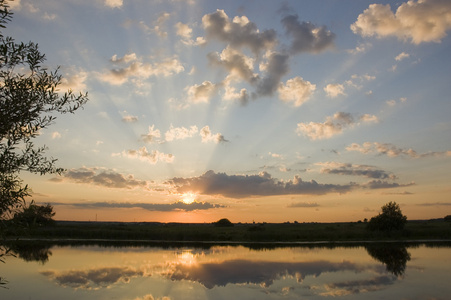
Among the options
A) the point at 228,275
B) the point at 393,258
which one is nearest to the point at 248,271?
the point at 228,275

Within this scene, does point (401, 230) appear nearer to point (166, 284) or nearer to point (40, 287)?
point (166, 284)

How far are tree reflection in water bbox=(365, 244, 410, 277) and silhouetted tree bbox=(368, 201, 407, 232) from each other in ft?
68.0

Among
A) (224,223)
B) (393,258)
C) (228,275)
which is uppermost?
(224,223)

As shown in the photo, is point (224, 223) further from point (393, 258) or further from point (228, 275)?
point (228, 275)

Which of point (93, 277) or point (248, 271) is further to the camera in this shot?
point (248, 271)

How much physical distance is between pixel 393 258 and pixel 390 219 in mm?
31537

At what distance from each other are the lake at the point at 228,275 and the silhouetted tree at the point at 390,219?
946 inches

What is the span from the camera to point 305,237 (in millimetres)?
63312

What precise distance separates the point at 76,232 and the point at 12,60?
65335mm

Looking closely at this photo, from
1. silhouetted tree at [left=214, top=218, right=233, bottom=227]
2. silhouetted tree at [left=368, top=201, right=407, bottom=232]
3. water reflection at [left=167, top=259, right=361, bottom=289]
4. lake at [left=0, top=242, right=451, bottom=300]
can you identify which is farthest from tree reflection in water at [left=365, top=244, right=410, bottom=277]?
silhouetted tree at [left=214, top=218, right=233, bottom=227]

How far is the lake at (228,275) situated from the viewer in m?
22.6

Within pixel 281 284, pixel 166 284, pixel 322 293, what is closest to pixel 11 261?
pixel 166 284

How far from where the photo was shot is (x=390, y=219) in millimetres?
67312

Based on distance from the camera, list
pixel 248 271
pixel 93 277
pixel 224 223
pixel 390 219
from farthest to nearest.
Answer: pixel 224 223, pixel 390 219, pixel 248 271, pixel 93 277
